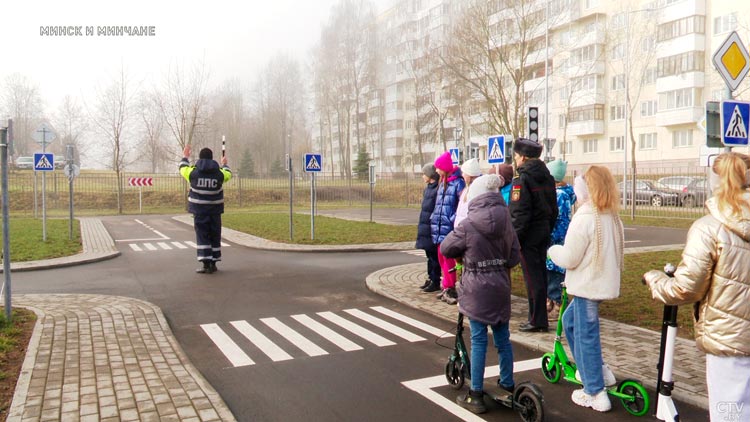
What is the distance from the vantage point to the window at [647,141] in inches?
1945

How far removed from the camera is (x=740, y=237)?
3.04 metres

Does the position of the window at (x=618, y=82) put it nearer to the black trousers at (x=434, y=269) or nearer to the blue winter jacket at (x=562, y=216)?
the black trousers at (x=434, y=269)

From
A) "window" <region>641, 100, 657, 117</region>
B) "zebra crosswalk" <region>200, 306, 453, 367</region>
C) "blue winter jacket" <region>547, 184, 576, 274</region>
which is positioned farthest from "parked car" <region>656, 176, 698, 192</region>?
"window" <region>641, 100, 657, 117</region>

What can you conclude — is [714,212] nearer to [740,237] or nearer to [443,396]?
[740,237]

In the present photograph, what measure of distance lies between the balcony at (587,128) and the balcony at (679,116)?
5.85m

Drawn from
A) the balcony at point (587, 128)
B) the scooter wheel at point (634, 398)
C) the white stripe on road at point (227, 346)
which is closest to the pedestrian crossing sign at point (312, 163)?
the white stripe on road at point (227, 346)

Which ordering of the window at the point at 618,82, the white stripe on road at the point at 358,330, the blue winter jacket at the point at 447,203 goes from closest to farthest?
the white stripe on road at the point at 358,330
the blue winter jacket at the point at 447,203
the window at the point at 618,82

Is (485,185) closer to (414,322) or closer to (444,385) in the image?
(444,385)

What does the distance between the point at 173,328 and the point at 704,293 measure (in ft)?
19.0

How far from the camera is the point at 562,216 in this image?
25.0ft

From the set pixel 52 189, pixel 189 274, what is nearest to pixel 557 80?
pixel 52 189

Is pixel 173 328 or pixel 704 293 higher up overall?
pixel 704 293

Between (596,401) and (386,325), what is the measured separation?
3162 mm

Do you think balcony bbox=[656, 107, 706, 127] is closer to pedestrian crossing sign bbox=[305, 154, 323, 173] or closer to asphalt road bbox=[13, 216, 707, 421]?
pedestrian crossing sign bbox=[305, 154, 323, 173]
